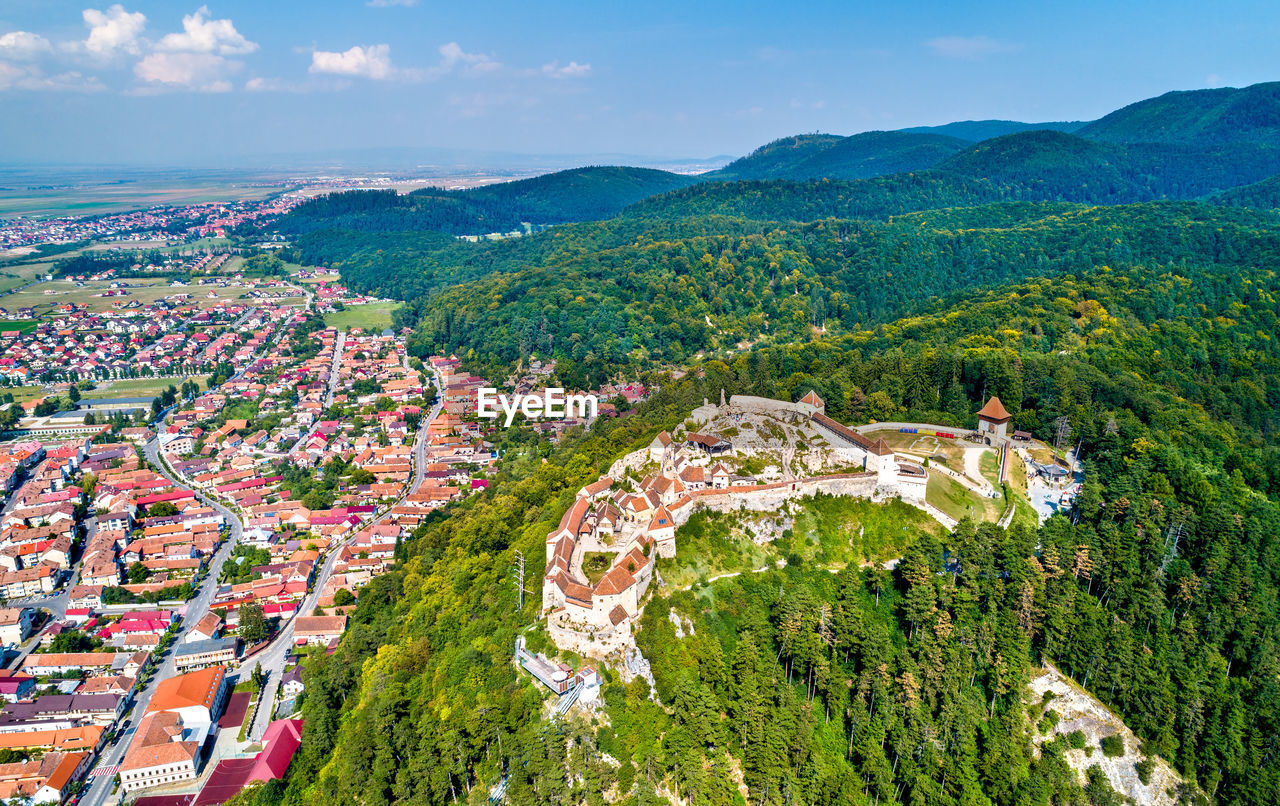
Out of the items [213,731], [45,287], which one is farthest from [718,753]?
[45,287]

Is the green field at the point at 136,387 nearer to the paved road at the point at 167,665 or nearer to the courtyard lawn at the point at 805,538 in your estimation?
the paved road at the point at 167,665

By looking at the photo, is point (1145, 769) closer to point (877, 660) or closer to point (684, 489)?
point (877, 660)

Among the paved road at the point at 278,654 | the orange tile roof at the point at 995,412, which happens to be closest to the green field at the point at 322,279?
the paved road at the point at 278,654

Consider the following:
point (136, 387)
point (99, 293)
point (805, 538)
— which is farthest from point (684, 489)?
point (99, 293)

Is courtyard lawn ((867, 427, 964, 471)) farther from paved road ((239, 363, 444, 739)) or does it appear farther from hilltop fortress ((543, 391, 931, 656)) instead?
paved road ((239, 363, 444, 739))

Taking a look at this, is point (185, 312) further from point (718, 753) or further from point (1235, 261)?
point (1235, 261)

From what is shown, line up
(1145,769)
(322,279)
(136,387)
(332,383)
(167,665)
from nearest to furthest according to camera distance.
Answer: (1145,769) < (167,665) < (332,383) < (136,387) < (322,279)
